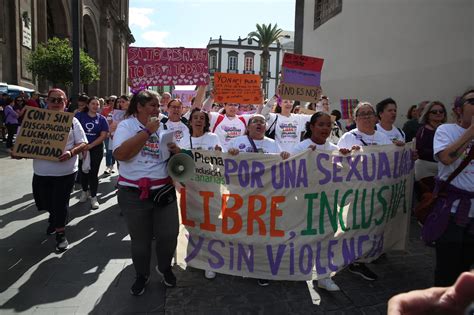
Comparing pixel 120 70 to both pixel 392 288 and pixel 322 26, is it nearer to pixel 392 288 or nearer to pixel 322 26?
pixel 322 26

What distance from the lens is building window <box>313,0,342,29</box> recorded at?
1482cm

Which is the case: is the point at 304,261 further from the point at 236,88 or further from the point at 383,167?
the point at 236,88

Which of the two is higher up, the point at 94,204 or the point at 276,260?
the point at 276,260

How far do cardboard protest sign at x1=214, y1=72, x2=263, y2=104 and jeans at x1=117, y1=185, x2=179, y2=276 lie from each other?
4.07 m

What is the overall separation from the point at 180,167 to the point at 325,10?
1520 cm

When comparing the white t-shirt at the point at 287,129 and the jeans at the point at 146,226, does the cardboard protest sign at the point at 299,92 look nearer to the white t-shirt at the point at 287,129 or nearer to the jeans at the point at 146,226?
the white t-shirt at the point at 287,129

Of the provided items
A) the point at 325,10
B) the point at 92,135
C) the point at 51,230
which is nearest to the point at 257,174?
the point at 51,230

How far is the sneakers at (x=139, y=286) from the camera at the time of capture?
11.1ft

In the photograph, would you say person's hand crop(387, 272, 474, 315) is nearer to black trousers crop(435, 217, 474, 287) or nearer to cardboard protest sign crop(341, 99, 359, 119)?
black trousers crop(435, 217, 474, 287)

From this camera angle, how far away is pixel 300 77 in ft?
21.1

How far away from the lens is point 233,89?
7418mm

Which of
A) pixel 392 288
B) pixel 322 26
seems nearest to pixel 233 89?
pixel 392 288

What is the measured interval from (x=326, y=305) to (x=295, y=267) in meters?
0.43

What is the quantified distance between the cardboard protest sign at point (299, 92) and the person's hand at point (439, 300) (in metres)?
5.15
